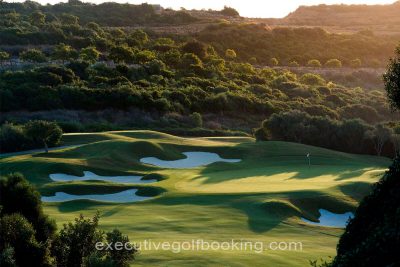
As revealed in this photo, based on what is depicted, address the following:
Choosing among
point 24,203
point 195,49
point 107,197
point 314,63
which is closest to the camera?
point 24,203

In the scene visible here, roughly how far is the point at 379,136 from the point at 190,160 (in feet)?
67.8

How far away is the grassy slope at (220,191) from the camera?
23.8m

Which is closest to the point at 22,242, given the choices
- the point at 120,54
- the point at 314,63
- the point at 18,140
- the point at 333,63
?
the point at 18,140

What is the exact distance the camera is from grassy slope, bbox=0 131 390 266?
23.8 meters

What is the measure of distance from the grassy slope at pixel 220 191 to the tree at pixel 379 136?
3.64m

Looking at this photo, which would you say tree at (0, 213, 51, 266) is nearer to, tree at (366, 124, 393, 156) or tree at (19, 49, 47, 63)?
tree at (366, 124, 393, 156)

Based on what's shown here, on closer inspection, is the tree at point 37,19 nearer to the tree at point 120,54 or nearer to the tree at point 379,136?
the tree at point 120,54

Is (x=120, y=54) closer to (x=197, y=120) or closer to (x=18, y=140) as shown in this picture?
(x=197, y=120)

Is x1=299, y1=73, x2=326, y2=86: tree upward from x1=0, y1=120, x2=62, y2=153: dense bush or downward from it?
upward

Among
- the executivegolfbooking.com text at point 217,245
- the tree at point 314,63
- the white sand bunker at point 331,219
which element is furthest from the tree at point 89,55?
the executivegolfbooking.com text at point 217,245

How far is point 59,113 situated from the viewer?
7600 cm

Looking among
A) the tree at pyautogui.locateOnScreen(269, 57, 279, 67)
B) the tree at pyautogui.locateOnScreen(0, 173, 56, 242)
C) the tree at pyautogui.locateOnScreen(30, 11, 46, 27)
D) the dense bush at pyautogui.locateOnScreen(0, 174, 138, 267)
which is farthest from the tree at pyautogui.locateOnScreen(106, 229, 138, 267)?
the tree at pyautogui.locateOnScreen(30, 11, 46, 27)

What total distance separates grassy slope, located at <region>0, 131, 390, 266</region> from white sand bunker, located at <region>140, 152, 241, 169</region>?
78 cm

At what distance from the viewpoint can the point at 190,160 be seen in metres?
50.0
